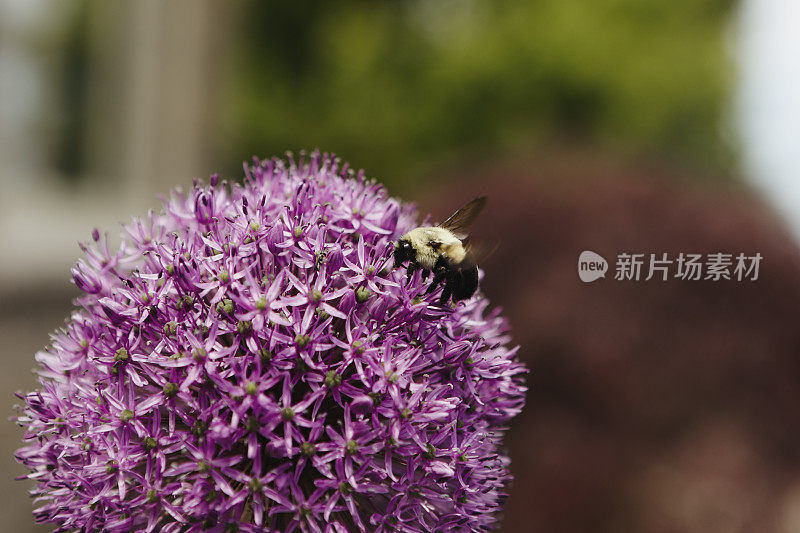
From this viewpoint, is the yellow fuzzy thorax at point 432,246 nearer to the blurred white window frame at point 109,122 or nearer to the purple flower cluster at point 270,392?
the purple flower cluster at point 270,392

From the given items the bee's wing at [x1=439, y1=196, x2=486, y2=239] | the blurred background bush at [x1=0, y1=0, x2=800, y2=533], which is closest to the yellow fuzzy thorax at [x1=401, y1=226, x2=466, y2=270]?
the bee's wing at [x1=439, y1=196, x2=486, y2=239]

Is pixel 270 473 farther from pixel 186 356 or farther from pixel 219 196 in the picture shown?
pixel 219 196

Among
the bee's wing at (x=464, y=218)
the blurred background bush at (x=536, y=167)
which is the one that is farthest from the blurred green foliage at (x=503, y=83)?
the bee's wing at (x=464, y=218)

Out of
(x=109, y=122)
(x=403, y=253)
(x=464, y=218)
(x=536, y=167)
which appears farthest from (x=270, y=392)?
(x=109, y=122)

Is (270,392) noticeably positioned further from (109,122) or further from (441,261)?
(109,122)

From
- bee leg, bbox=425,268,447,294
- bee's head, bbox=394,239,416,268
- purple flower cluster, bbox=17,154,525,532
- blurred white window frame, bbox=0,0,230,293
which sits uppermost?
blurred white window frame, bbox=0,0,230,293

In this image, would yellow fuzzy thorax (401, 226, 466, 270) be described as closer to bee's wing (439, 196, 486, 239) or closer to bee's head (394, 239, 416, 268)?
bee's head (394, 239, 416, 268)

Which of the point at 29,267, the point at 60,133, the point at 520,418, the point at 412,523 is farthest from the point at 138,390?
the point at 60,133
